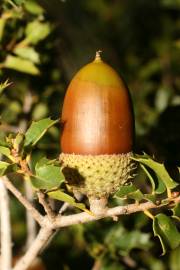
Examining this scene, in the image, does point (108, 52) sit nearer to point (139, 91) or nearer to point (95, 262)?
point (139, 91)

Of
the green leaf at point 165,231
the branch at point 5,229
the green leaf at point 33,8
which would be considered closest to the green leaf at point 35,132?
the branch at point 5,229

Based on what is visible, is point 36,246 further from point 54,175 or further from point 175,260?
point 175,260

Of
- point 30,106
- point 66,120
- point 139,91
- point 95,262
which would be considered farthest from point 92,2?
point 66,120

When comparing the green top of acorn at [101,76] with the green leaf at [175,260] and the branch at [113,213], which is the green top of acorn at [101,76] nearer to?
the branch at [113,213]

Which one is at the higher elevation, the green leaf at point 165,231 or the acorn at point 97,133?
the acorn at point 97,133

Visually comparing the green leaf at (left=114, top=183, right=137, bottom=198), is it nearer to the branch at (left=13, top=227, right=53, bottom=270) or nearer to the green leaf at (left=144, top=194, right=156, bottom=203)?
the green leaf at (left=144, top=194, right=156, bottom=203)

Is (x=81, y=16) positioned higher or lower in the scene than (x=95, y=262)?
higher

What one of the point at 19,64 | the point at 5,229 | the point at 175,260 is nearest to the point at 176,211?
the point at 5,229
